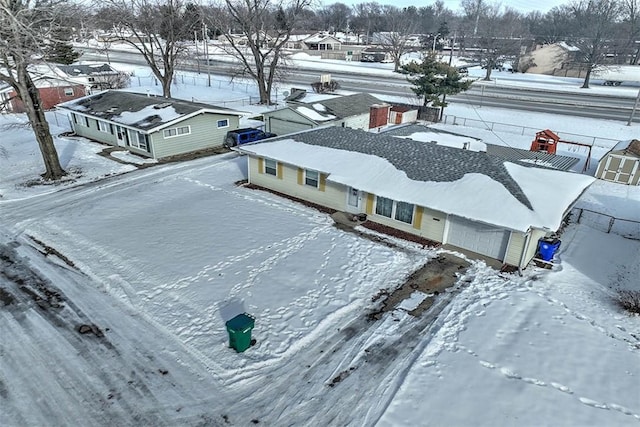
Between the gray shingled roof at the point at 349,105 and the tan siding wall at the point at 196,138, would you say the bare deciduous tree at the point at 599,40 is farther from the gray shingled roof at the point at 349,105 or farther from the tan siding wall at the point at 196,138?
the tan siding wall at the point at 196,138

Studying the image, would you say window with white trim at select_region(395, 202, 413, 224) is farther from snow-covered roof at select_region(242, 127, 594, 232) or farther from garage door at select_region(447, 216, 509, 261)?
garage door at select_region(447, 216, 509, 261)

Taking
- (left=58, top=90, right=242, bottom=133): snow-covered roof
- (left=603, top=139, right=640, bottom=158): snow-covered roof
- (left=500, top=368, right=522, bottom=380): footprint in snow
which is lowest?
(left=500, top=368, right=522, bottom=380): footprint in snow

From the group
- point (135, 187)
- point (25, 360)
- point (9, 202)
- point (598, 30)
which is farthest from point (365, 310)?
point (598, 30)

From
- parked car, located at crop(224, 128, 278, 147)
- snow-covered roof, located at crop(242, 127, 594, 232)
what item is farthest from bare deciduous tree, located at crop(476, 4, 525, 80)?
snow-covered roof, located at crop(242, 127, 594, 232)

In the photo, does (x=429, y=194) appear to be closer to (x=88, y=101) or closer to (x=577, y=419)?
(x=577, y=419)

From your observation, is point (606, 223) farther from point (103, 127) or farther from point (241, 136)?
point (103, 127)

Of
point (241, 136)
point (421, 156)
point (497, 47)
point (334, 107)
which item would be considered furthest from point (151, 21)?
point (497, 47)
